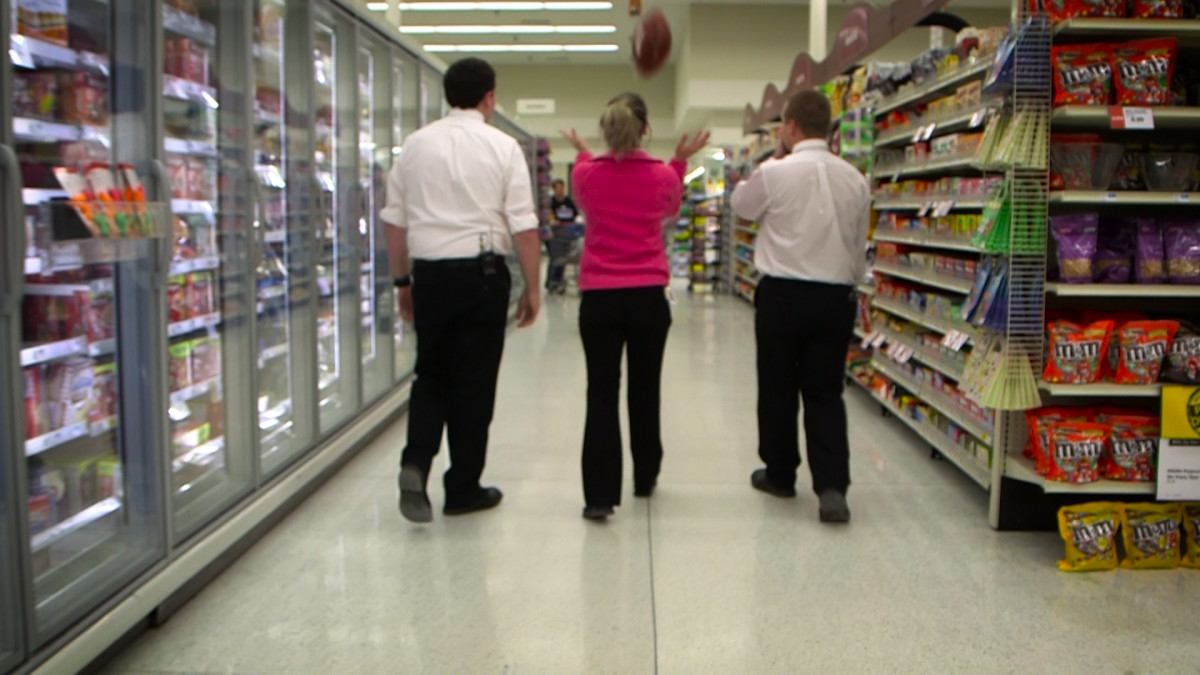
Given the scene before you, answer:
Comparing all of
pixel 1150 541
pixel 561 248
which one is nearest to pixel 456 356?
pixel 1150 541

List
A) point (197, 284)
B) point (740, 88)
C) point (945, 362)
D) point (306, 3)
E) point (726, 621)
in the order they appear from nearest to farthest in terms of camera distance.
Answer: point (726, 621) < point (197, 284) < point (306, 3) < point (945, 362) < point (740, 88)

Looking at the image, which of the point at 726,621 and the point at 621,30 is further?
the point at 621,30

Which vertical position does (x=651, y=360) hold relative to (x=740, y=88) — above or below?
below

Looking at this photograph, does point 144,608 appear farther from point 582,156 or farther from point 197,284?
point 582,156

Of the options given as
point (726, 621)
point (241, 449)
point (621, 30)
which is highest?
point (621, 30)

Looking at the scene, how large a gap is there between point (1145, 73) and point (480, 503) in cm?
270

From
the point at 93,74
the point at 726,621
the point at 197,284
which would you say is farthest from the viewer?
the point at 197,284

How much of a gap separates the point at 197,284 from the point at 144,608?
1082 mm

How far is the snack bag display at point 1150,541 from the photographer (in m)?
3.36

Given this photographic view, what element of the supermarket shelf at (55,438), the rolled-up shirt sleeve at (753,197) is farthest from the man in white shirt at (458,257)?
the supermarket shelf at (55,438)

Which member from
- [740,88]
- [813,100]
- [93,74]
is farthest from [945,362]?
[740,88]

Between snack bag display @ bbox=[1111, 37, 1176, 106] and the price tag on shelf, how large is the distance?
7cm

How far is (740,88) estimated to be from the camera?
1744 cm

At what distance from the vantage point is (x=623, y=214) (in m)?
3.62
